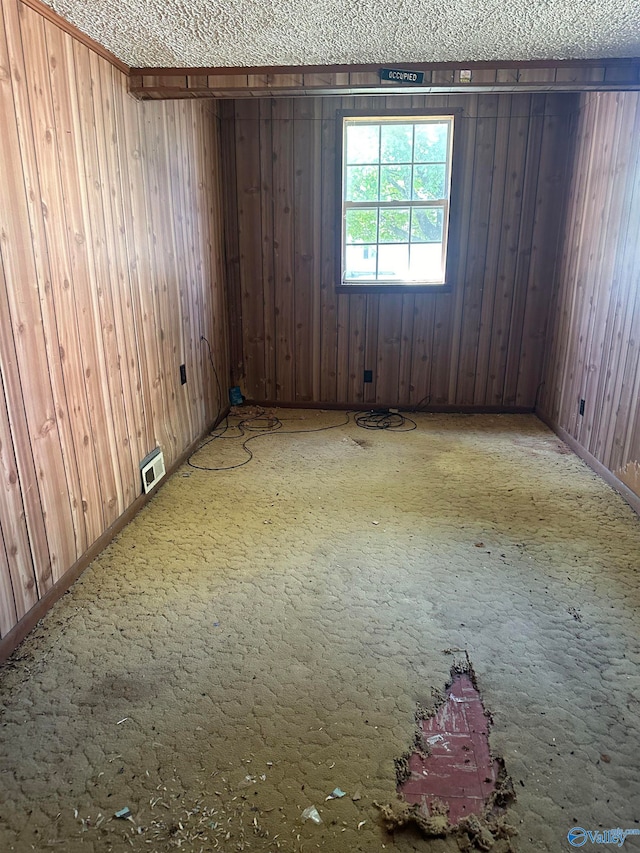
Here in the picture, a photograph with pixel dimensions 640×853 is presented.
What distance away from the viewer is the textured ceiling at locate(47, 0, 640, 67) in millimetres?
2031

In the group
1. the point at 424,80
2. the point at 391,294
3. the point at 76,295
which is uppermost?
the point at 424,80

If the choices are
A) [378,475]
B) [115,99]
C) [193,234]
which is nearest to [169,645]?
[378,475]

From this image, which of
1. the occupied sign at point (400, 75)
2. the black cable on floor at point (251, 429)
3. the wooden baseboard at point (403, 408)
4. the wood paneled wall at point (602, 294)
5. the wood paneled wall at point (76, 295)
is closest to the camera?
the wood paneled wall at point (76, 295)

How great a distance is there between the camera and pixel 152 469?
3199 mm

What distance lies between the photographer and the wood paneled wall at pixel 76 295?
6.45ft

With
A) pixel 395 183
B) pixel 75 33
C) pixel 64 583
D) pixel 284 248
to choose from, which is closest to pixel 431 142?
pixel 395 183

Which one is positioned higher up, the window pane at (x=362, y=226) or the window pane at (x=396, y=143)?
the window pane at (x=396, y=143)

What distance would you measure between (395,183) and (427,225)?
417 mm

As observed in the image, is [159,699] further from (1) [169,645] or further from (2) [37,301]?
(2) [37,301]

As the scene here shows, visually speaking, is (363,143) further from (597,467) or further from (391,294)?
(597,467)

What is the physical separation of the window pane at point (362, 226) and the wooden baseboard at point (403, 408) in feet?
4.57

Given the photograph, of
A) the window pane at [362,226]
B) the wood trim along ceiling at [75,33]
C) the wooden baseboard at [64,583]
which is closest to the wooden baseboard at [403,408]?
the window pane at [362,226]

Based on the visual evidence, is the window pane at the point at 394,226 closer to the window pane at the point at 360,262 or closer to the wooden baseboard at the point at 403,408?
the window pane at the point at 360,262

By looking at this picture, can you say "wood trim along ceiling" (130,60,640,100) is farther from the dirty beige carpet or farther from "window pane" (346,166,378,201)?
the dirty beige carpet
